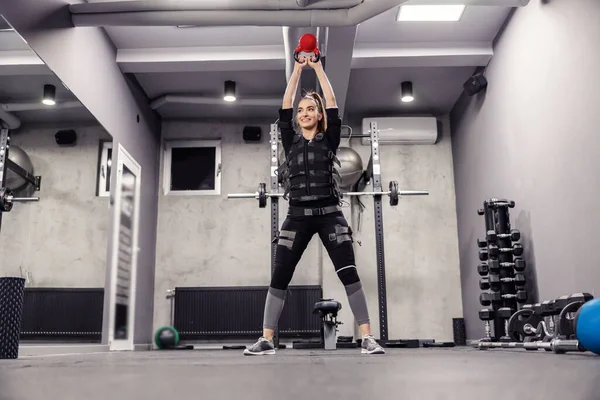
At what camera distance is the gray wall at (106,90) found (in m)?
3.92

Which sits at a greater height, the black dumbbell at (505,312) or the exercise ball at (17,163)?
the exercise ball at (17,163)

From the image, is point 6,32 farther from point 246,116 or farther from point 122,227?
point 246,116

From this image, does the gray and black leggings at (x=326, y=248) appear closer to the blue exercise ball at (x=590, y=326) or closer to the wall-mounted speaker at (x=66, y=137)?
the blue exercise ball at (x=590, y=326)

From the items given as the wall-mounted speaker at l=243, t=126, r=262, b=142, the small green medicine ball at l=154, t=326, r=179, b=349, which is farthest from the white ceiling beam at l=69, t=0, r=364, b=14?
the small green medicine ball at l=154, t=326, r=179, b=349

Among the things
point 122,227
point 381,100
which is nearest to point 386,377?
point 122,227

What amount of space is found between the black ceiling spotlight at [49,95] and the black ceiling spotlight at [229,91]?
2.18 metres

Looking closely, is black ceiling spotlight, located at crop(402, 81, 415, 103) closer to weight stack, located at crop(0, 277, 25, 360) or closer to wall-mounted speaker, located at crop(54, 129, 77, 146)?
wall-mounted speaker, located at crop(54, 129, 77, 146)

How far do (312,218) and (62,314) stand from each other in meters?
2.15

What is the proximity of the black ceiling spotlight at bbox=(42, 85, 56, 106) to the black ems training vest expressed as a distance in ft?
6.79

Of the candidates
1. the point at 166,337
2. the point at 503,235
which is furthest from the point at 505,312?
the point at 166,337

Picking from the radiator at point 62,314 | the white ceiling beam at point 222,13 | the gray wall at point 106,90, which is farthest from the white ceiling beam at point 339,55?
the radiator at point 62,314

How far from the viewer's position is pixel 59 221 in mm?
4117

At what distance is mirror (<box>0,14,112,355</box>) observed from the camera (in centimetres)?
354

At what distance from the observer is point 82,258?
4.53 metres
